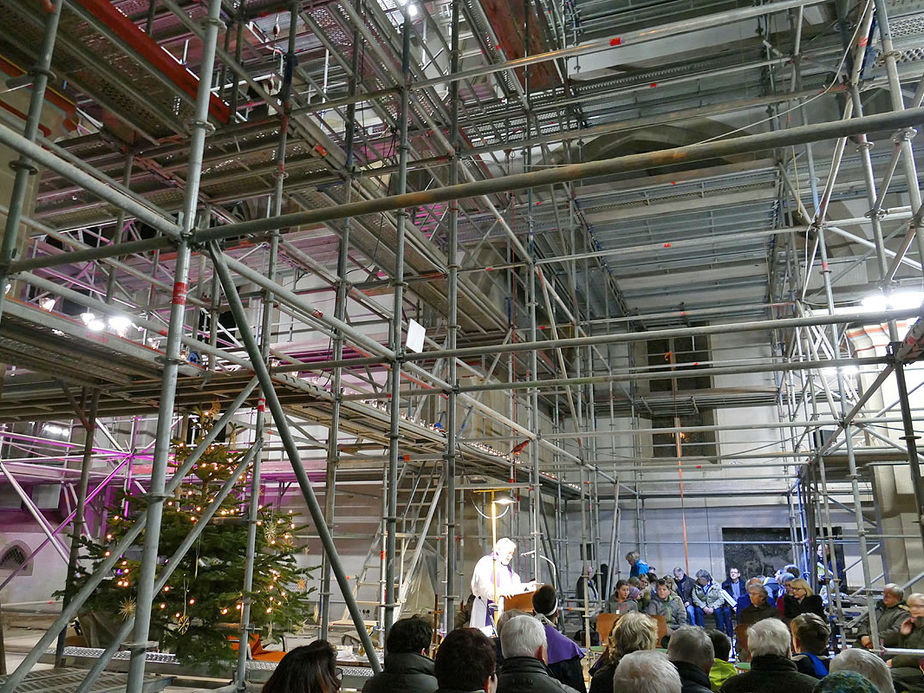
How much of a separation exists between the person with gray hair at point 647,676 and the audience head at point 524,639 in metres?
0.69

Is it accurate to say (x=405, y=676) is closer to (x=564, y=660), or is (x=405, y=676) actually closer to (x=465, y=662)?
(x=465, y=662)

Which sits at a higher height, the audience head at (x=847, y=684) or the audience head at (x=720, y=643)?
the audience head at (x=847, y=684)

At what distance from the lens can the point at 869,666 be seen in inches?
128

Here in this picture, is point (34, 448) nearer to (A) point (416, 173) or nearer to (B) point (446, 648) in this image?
(A) point (416, 173)

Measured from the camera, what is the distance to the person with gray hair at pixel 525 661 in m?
3.34

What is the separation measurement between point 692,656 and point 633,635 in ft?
1.94

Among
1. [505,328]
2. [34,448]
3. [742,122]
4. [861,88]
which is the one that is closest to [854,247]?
[742,122]

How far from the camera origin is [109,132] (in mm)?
7227

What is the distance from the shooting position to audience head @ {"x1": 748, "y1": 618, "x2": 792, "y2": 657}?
3.81 metres

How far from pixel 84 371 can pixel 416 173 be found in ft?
23.2

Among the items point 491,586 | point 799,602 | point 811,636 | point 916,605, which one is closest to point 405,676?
point 811,636

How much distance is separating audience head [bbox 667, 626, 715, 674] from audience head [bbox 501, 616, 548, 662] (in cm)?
73

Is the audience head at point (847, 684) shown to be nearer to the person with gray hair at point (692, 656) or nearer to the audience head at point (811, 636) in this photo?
the person with gray hair at point (692, 656)

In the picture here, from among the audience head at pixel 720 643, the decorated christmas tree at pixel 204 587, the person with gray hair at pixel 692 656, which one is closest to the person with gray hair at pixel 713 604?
the audience head at pixel 720 643
